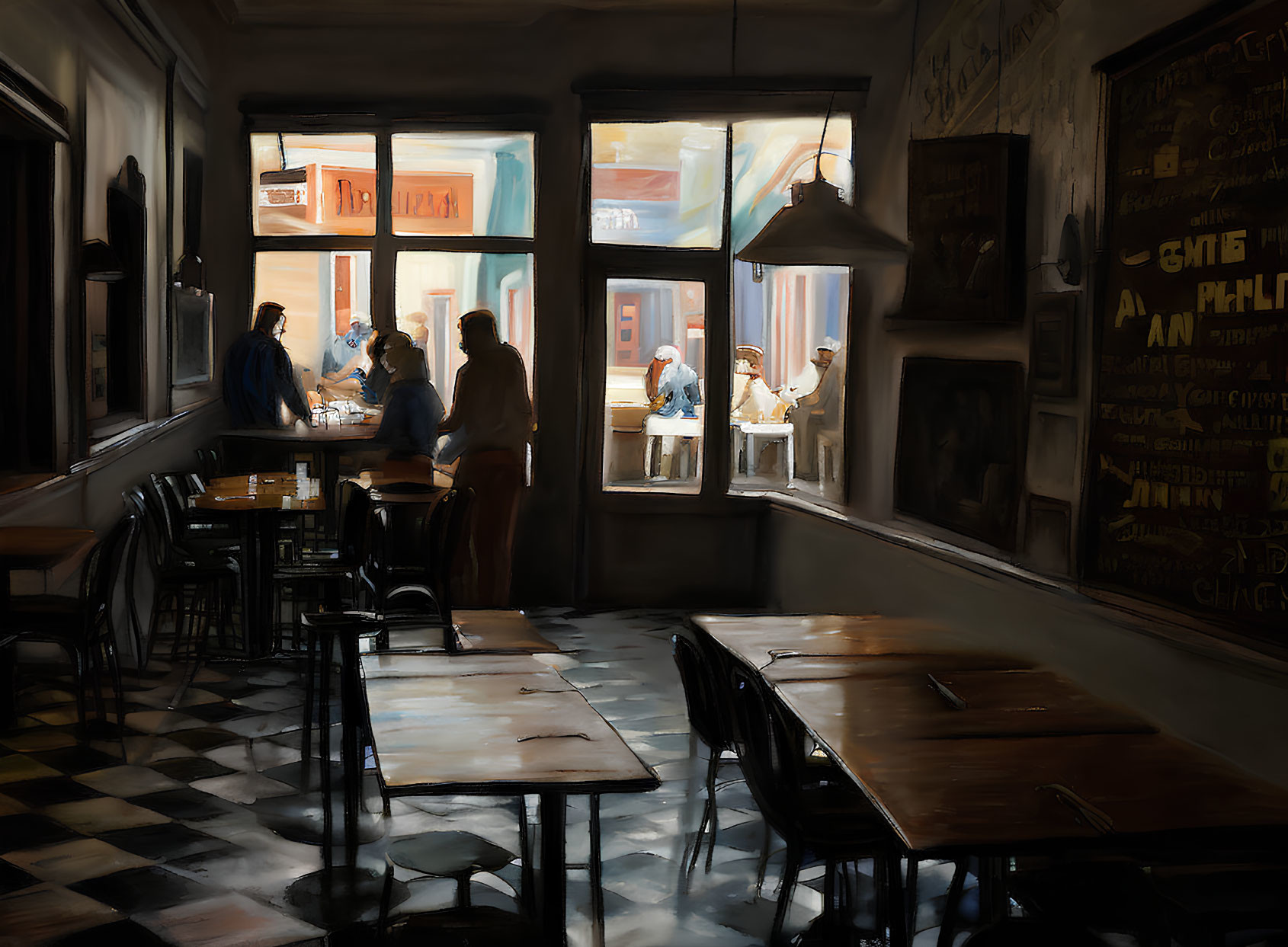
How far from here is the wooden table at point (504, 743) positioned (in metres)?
2.28

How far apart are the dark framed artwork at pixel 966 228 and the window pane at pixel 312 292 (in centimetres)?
404

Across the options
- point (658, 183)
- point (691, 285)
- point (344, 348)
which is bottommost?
point (344, 348)

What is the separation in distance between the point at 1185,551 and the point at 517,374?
4.27 metres

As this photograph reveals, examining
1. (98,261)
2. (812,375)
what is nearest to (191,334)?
(98,261)

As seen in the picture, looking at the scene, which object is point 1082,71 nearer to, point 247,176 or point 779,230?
point 779,230

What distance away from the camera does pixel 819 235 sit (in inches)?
171

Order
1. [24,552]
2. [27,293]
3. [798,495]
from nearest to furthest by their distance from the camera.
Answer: [24,552], [27,293], [798,495]

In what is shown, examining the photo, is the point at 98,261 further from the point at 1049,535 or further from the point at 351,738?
the point at 1049,535

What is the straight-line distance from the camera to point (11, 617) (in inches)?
179

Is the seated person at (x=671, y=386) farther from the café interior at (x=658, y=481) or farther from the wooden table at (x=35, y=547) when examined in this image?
the wooden table at (x=35, y=547)

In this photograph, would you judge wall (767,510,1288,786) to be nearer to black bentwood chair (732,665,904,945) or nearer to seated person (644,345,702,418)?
black bentwood chair (732,665,904,945)

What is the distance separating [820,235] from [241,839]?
2772mm

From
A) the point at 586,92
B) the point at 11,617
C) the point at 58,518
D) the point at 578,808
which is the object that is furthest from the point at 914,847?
the point at 586,92

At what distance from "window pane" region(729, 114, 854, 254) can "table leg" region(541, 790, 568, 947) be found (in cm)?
547
